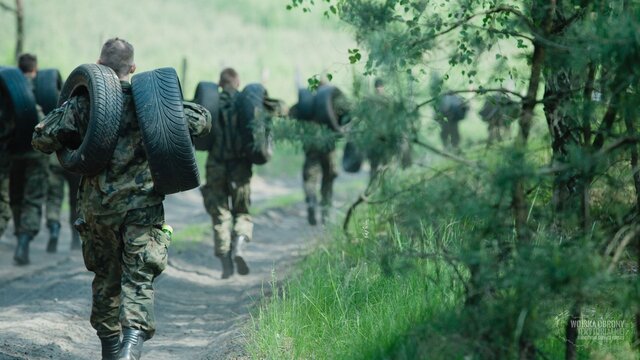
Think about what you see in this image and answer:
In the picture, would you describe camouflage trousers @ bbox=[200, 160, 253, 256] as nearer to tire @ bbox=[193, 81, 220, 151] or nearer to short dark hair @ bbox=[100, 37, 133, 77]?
tire @ bbox=[193, 81, 220, 151]

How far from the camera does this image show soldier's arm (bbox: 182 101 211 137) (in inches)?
213

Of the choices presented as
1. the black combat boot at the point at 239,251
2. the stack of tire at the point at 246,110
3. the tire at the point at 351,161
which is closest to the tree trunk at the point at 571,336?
the stack of tire at the point at 246,110

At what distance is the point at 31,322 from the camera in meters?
6.75

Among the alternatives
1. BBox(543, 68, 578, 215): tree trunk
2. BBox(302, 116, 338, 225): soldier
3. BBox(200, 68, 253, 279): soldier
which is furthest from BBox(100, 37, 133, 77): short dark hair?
BBox(302, 116, 338, 225): soldier

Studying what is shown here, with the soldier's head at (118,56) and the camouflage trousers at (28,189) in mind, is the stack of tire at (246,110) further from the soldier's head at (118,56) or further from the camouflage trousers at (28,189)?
the soldier's head at (118,56)

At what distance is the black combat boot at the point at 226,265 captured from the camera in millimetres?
9867

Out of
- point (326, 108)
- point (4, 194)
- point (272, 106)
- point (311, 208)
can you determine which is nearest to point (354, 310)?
point (272, 106)

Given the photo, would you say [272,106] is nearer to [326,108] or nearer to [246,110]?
[246,110]

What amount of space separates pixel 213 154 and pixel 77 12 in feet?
86.8

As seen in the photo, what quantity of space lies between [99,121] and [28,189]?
5.70 meters

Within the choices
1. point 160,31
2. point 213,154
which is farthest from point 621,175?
point 160,31

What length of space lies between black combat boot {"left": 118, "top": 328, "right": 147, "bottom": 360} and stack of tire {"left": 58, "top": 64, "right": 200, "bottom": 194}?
2.62 ft

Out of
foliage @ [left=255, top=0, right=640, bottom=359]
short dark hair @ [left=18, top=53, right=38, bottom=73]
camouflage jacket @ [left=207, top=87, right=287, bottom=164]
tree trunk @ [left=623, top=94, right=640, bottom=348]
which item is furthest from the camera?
short dark hair @ [left=18, top=53, right=38, bottom=73]

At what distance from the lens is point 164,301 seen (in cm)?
855
